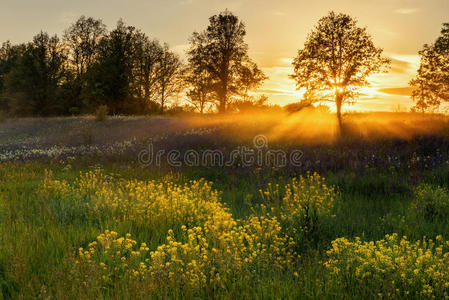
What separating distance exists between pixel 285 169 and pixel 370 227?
15.3ft

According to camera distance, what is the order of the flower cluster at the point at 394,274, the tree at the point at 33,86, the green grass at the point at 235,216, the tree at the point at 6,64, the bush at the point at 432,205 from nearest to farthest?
1. the flower cluster at the point at 394,274
2. the green grass at the point at 235,216
3. the bush at the point at 432,205
4. the tree at the point at 33,86
5. the tree at the point at 6,64

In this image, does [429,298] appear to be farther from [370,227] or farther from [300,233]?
[370,227]

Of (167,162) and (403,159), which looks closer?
(403,159)

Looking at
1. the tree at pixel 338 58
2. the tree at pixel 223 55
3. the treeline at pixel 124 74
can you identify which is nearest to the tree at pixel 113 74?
the treeline at pixel 124 74

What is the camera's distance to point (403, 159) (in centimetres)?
998

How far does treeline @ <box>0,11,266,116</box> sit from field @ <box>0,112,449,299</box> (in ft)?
75.9

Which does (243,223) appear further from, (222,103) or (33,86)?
(33,86)

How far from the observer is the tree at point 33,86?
164 feet

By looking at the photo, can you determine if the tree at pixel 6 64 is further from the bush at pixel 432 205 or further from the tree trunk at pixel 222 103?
the bush at pixel 432 205

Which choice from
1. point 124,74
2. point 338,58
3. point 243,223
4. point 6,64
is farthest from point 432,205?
point 6,64

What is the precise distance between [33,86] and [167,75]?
785 inches

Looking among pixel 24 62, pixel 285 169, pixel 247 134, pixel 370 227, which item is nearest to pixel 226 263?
pixel 370 227

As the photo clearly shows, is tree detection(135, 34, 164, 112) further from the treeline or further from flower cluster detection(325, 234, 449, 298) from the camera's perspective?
flower cluster detection(325, 234, 449, 298)

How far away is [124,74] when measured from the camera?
44.4m
